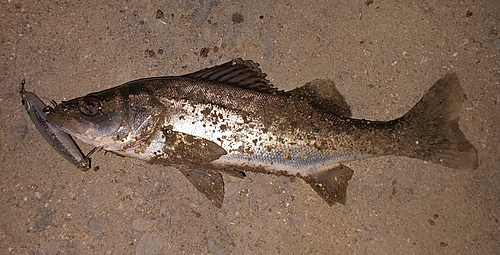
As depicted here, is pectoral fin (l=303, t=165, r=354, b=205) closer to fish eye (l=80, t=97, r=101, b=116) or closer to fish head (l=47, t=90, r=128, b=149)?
fish head (l=47, t=90, r=128, b=149)

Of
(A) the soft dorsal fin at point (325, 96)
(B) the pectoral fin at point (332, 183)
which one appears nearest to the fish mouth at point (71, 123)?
(A) the soft dorsal fin at point (325, 96)

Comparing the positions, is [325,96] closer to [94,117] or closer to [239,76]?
[239,76]

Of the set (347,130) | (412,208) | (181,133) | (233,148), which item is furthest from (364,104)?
(181,133)

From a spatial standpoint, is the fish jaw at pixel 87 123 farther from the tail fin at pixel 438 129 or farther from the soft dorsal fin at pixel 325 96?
the tail fin at pixel 438 129

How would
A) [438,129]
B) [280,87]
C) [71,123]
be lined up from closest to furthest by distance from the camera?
[71,123]
[438,129]
[280,87]

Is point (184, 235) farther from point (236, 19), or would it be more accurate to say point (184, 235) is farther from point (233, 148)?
point (236, 19)

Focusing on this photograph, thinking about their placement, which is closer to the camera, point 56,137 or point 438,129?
point 438,129

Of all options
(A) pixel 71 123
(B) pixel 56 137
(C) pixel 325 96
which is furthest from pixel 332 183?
(B) pixel 56 137

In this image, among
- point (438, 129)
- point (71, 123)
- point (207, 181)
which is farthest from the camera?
point (207, 181)
